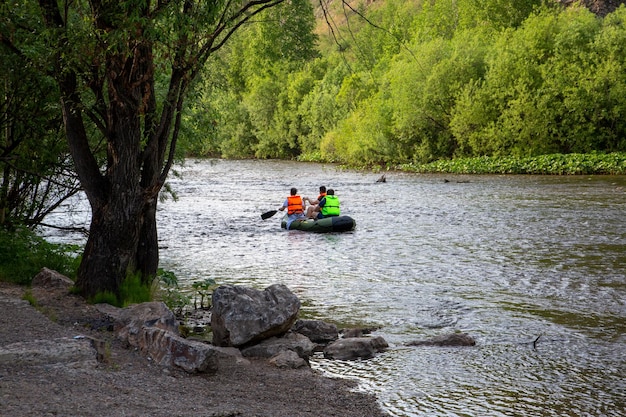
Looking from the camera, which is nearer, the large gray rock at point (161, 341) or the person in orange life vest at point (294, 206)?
the large gray rock at point (161, 341)

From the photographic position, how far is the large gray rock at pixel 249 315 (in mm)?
9453

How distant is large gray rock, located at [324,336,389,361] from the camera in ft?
31.7

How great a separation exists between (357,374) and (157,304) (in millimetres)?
2687

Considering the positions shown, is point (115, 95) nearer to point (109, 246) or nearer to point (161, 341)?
point (109, 246)

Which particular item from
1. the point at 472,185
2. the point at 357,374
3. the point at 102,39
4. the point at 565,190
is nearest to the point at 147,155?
the point at 102,39

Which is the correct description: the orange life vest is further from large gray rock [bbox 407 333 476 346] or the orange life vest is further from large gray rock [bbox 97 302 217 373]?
large gray rock [bbox 97 302 217 373]

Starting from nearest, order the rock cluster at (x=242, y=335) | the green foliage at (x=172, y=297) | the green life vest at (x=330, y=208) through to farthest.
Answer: the rock cluster at (x=242, y=335) → the green foliage at (x=172, y=297) → the green life vest at (x=330, y=208)

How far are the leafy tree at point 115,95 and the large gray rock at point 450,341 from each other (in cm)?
439

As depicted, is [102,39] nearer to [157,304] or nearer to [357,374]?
[157,304]

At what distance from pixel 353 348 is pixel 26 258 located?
5.84 m

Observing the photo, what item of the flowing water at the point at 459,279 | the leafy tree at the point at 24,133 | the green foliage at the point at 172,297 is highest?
the leafy tree at the point at 24,133

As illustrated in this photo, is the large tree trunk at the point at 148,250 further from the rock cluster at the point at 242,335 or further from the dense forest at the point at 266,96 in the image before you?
the rock cluster at the point at 242,335

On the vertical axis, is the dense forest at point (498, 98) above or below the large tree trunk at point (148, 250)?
above

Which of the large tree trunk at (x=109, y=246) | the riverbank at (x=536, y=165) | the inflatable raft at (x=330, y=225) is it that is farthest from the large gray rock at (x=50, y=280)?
the riverbank at (x=536, y=165)
